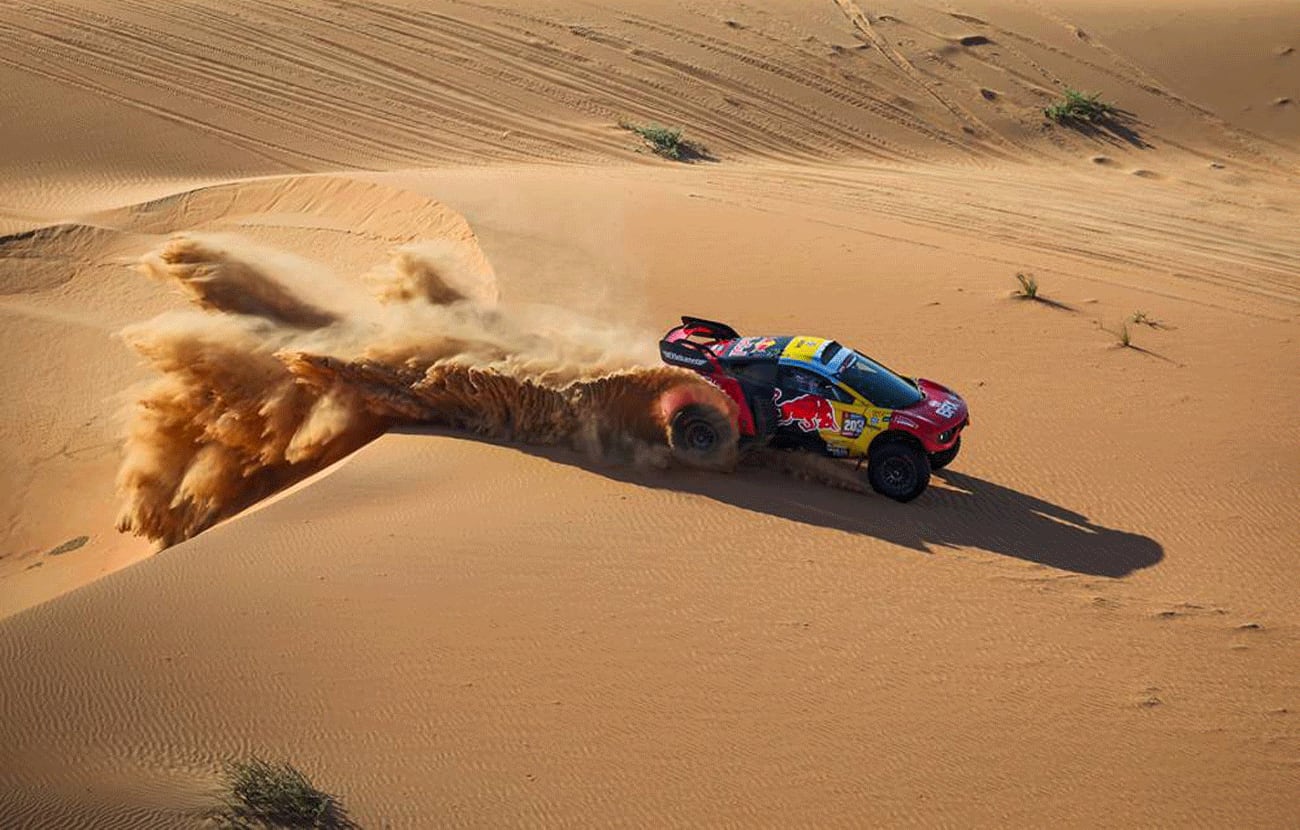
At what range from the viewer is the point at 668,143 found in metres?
24.3

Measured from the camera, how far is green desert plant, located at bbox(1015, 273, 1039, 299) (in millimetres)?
16297

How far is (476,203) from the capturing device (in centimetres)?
1841

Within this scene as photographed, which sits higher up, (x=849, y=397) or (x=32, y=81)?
(x=849, y=397)

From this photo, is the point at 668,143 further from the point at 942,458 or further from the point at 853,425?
the point at 853,425

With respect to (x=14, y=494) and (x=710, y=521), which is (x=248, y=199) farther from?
(x=710, y=521)

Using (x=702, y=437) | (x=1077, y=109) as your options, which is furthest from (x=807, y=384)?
(x=1077, y=109)

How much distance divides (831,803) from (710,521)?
11.7 feet

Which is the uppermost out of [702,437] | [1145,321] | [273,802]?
[1145,321]

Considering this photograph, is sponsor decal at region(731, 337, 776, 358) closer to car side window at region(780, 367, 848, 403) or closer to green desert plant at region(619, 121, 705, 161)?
car side window at region(780, 367, 848, 403)

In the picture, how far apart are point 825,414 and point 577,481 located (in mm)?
2393

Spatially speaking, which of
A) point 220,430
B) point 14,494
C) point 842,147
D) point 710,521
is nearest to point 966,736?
point 710,521

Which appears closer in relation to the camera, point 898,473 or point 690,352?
point 898,473

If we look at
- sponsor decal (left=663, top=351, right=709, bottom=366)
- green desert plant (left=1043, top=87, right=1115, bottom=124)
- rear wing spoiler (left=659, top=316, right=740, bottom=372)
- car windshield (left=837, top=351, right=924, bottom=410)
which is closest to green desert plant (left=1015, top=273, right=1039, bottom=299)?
car windshield (left=837, top=351, right=924, bottom=410)

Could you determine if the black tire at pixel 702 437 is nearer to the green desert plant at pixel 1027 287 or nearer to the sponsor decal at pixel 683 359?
the sponsor decal at pixel 683 359
